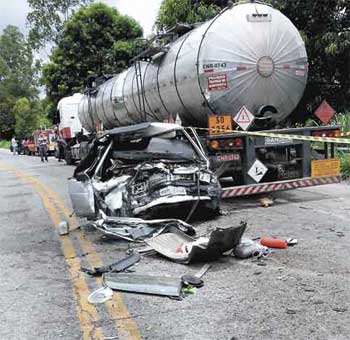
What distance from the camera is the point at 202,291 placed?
493cm

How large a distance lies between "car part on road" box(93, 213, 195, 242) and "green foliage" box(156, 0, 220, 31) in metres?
12.3

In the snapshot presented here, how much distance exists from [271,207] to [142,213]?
249 centimetres

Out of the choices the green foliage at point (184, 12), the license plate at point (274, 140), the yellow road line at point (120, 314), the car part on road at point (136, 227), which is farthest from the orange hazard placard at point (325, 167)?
the green foliage at point (184, 12)

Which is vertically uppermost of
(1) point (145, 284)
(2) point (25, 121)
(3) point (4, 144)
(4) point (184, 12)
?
(4) point (184, 12)

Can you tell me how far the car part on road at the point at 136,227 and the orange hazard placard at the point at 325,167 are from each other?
11.8 feet

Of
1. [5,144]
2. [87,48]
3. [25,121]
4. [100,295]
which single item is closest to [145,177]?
[100,295]

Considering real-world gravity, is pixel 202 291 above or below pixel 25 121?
below

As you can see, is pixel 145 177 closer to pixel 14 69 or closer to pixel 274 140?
pixel 274 140

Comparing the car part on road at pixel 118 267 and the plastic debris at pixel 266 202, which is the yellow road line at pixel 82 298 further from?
the plastic debris at pixel 266 202

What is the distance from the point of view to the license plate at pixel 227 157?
946 centimetres

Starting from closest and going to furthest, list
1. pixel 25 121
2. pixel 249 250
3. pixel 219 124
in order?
1. pixel 249 250
2. pixel 219 124
3. pixel 25 121

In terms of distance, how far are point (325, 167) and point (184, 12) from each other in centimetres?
1161

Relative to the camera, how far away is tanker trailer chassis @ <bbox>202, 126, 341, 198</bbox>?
9445 millimetres

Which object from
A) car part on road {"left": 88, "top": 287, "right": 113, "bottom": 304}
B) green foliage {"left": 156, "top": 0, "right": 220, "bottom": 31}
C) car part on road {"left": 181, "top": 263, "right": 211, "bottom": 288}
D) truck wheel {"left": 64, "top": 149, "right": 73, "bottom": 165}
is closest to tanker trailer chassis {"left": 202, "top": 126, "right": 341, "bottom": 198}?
car part on road {"left": 181, "top": 263, "right": 211, "bottom": 288}
